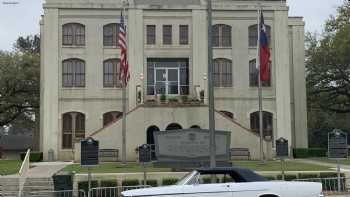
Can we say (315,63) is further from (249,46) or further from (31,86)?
(31,86)

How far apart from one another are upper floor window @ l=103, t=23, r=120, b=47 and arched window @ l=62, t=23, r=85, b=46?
1778 mm

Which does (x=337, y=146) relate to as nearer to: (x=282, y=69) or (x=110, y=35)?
(x=282, y=69)

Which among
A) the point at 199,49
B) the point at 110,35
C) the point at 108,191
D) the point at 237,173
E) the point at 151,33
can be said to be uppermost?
the point at 151,33

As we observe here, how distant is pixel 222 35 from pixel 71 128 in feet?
47.9

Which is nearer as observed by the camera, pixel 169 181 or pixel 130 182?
pixel 130 182

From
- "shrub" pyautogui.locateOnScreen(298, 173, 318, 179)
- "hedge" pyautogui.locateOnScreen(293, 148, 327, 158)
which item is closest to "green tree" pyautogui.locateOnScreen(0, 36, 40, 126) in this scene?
"hedge" pyautogui.locateOnScreen(293, 148, 327, 158)

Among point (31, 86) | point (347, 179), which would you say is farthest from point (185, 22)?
point (347, 179)

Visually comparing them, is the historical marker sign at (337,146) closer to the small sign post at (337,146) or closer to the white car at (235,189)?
the small sign post at (337,146)

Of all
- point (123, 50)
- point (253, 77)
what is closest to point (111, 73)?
point (253, 77)

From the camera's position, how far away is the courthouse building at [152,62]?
166 ft

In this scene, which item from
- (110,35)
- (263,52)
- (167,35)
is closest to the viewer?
(263,52)

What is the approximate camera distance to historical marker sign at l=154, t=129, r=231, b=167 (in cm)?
3531

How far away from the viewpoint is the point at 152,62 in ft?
171

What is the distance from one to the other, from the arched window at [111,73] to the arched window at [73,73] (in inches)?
69.8
